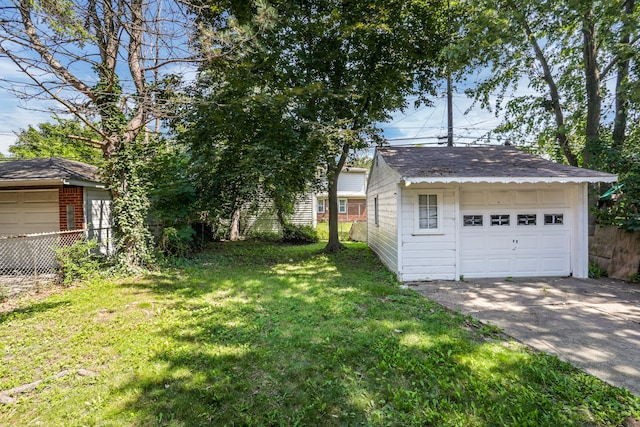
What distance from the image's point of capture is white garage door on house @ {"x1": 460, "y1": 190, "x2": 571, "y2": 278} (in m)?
7.29

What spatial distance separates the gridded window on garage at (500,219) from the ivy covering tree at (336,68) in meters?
4.78

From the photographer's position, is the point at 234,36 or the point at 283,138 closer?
the point at 234,36

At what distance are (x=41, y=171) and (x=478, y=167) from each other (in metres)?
11.7

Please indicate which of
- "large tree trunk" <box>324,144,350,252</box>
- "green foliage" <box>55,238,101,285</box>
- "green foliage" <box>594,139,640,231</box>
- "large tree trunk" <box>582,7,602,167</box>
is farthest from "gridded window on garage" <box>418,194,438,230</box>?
"green foliage" <box>55,238,101,285</box>

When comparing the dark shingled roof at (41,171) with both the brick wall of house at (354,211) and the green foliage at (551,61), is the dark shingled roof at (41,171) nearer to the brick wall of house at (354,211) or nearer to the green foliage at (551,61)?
the green foliage at (551,61)

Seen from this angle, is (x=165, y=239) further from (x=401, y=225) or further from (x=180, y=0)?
(x=401, y=225)

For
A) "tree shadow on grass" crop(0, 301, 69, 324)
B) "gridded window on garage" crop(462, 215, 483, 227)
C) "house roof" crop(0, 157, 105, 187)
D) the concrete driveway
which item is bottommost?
the concrete driveway

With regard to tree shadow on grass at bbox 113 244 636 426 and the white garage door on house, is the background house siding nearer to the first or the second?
the white garage door on house

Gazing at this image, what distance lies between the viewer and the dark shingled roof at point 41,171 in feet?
26.2

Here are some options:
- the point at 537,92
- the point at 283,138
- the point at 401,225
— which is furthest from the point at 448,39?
the point at 401,225

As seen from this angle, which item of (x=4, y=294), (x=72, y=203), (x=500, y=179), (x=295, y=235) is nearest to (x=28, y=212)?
(x=72, y=203)

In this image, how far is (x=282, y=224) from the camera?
52.5ft

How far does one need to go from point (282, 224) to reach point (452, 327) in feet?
40.6

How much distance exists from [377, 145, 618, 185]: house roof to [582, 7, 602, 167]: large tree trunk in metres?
1.91
